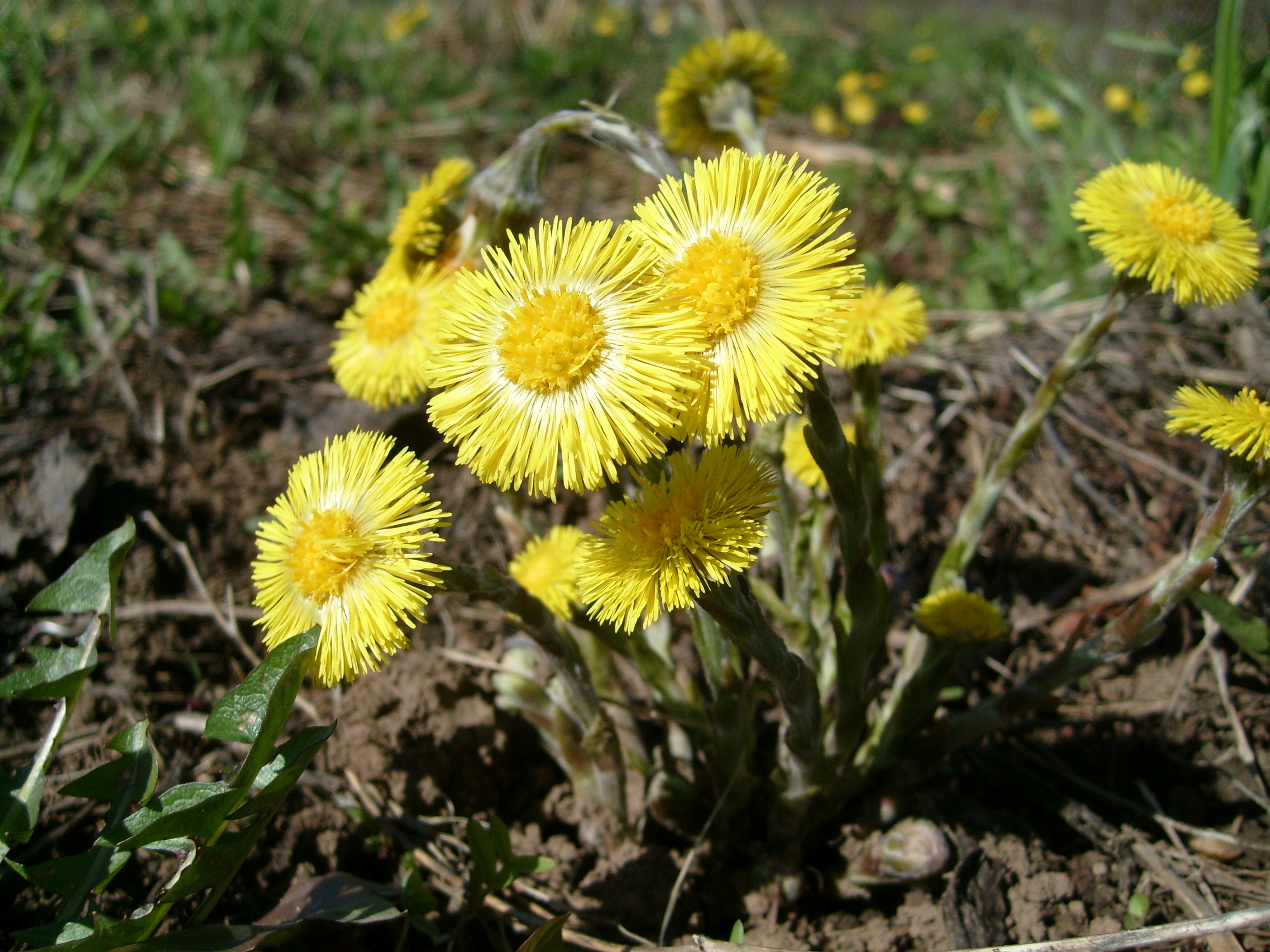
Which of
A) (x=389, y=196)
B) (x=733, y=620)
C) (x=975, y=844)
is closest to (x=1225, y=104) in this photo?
(x=975, y=844)

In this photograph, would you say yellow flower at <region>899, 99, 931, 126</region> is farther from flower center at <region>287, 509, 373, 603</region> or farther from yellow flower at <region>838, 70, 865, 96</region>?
flower center at <region>287, 509, 373, 603</region>

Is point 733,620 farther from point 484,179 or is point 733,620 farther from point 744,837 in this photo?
point 484,179

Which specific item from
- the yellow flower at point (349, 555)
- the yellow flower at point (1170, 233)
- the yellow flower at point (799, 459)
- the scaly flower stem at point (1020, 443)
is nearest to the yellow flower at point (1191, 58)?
the yellow flower at point (1170, 233)

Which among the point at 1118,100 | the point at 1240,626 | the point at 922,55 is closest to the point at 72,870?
the point at 1240,626

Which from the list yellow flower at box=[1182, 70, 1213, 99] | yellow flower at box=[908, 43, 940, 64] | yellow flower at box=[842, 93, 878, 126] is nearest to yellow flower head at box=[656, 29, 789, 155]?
yellow flower at box=[842, 93, 878, 126]

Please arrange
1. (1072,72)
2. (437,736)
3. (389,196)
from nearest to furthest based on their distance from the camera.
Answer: (437,736), (389,196), (1072,72)

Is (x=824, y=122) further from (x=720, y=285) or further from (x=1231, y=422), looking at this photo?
(x=720, y=285)
